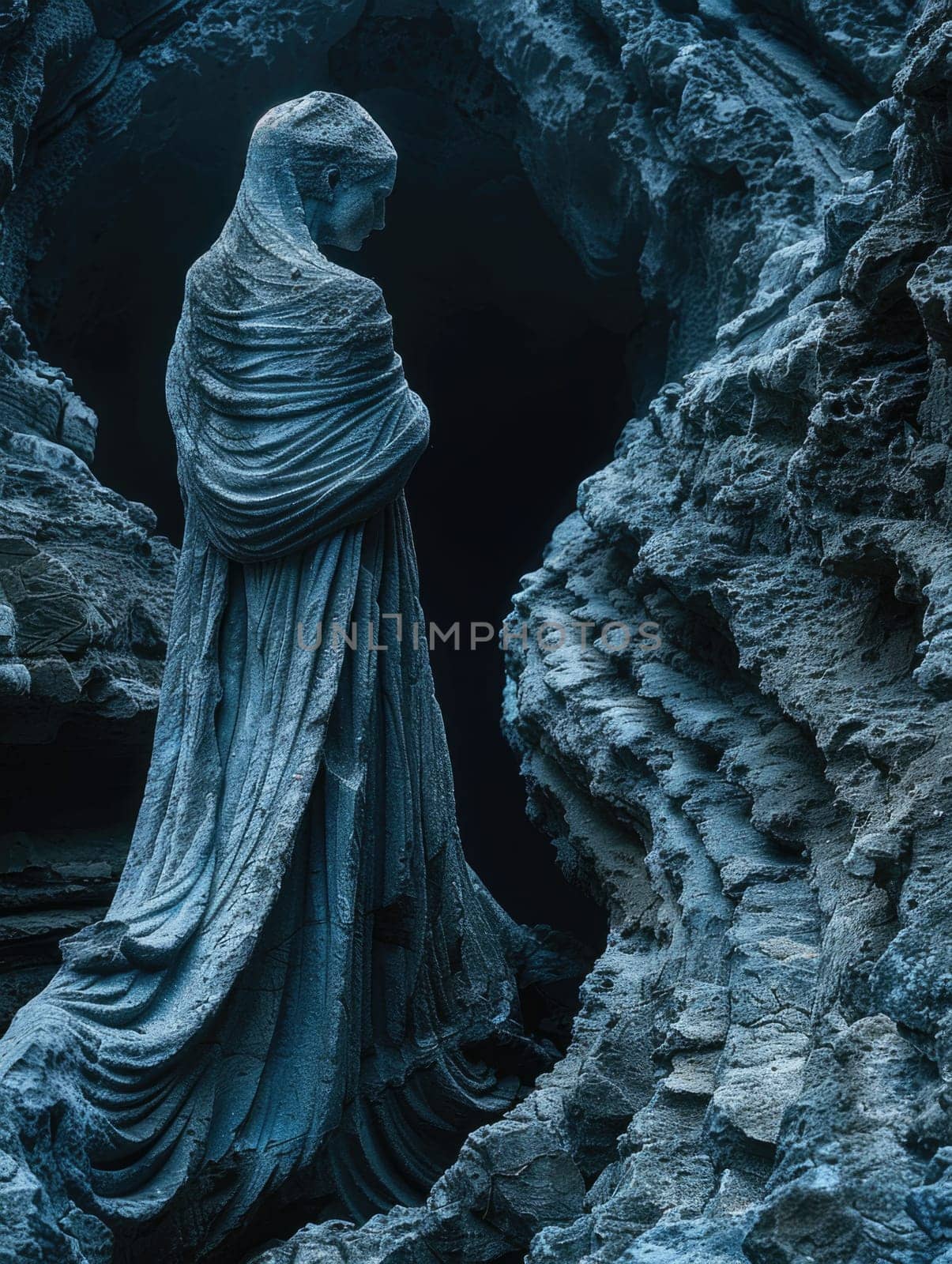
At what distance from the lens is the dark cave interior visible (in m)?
5.32

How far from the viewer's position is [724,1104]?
1765 mm

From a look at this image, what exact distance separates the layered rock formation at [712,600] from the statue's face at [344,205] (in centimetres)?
93

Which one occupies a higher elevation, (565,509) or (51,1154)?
(565,509)

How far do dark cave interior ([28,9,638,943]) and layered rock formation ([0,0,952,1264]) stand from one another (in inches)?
4.0

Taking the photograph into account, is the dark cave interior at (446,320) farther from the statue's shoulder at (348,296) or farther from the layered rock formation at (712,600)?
the statue's shoulder at (348,296)

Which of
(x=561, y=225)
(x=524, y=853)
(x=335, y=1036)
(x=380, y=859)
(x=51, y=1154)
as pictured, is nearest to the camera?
(x=51, y=1154)

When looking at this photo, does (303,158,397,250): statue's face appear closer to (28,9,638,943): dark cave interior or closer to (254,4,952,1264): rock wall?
(254,4,952,1264): rock wall

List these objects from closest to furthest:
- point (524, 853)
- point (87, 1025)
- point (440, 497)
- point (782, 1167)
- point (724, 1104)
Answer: point (782, 1167)
point (724, 1104)
point (87, 1025)
point (524, 853)
point (440, 497)

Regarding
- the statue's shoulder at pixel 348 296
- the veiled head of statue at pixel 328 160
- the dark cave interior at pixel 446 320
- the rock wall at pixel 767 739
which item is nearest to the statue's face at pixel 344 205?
the veiled head of statue at pixel 328 160

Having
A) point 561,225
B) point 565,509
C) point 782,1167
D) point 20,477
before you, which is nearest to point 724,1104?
point 782,1167

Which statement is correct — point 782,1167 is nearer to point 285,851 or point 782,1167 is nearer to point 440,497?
point 285,851

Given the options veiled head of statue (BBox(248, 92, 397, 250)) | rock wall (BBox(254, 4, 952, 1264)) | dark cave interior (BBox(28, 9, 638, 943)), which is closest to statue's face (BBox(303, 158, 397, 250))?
veiled head of statue (BBox(248, 92, 397, 250))

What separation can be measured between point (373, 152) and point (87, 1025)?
1915 mm

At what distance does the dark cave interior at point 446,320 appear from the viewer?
5.32 m
